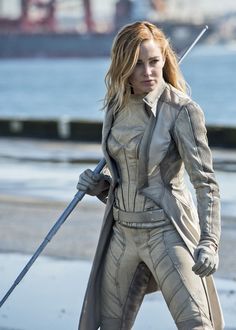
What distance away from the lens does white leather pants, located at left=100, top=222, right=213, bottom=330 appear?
481 cm

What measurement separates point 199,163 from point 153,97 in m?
0.32

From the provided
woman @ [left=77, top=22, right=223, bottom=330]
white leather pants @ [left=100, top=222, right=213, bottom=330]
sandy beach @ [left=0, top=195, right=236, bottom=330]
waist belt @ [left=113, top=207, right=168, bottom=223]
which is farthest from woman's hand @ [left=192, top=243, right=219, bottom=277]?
sandy beach @ [left=0, top=195, right=236, bottom=330]

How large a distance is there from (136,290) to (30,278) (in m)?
3.88

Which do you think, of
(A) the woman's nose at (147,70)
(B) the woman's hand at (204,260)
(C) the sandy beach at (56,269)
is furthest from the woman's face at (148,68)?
(C) the sandy beach at (56,269)

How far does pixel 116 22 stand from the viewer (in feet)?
476

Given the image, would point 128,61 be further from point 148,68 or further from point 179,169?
point 179,169

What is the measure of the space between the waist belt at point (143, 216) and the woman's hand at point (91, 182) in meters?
0.26

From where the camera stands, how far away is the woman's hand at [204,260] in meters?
4.69

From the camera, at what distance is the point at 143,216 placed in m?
4.94

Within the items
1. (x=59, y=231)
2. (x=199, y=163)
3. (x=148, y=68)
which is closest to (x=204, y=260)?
(x=199, y=163)

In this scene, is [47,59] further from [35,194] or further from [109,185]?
[109,185]

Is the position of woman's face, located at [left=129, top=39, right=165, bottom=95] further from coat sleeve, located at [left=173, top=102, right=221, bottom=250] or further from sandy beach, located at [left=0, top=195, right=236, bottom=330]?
sandy beach, located at [left=0, top=195, right=236, bottom=330]

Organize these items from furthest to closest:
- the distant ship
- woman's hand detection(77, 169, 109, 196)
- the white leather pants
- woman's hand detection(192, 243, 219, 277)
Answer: the distant ship
woman's hand detection(77, 169, 109, 196)
the white leather pants
woman's hand detection(192, 243, 219, 277)

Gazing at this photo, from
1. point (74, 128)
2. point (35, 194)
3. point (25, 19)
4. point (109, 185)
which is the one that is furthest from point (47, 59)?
point (109, 185)
